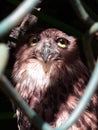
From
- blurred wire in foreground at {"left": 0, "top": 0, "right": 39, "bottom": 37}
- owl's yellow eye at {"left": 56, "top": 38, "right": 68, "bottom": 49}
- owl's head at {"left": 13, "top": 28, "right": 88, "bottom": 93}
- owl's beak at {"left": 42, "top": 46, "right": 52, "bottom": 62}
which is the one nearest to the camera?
blurred wire in foreground at {"left": 0, "top": 0, "right": 39, "bottom": 37}

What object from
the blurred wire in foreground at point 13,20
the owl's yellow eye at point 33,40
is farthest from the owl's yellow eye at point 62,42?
the blurred wire in foreground at point 13,20

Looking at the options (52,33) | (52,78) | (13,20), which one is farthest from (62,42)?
(13,20)

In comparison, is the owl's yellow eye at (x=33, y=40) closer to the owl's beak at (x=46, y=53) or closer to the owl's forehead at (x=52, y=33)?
the owl's forehead at (x=52, y=33)

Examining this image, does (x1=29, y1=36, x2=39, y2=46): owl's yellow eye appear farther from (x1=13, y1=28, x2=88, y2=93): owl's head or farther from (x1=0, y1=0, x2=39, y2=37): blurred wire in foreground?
(x1=0, y1=0, x2=39, y2=37): blurred wire in foreground

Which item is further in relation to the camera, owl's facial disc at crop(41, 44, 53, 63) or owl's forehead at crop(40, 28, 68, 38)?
owl's forehead at crop(40, 28, 68, 38)

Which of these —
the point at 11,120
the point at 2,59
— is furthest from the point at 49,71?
the point at 2,59

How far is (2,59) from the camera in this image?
2.62ft

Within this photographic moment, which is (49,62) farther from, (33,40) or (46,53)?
(33,40)

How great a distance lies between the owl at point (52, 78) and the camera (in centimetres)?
220

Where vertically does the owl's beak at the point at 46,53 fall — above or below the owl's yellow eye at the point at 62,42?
above

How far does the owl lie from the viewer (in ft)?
7.22

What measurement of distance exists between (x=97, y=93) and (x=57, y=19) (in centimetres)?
43

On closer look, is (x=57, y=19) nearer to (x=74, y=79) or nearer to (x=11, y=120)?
(x=74, y=79)

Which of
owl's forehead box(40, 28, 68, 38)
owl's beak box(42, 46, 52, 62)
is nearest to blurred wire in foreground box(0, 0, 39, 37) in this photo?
owl's beak box(42, 46, 52, 62)
